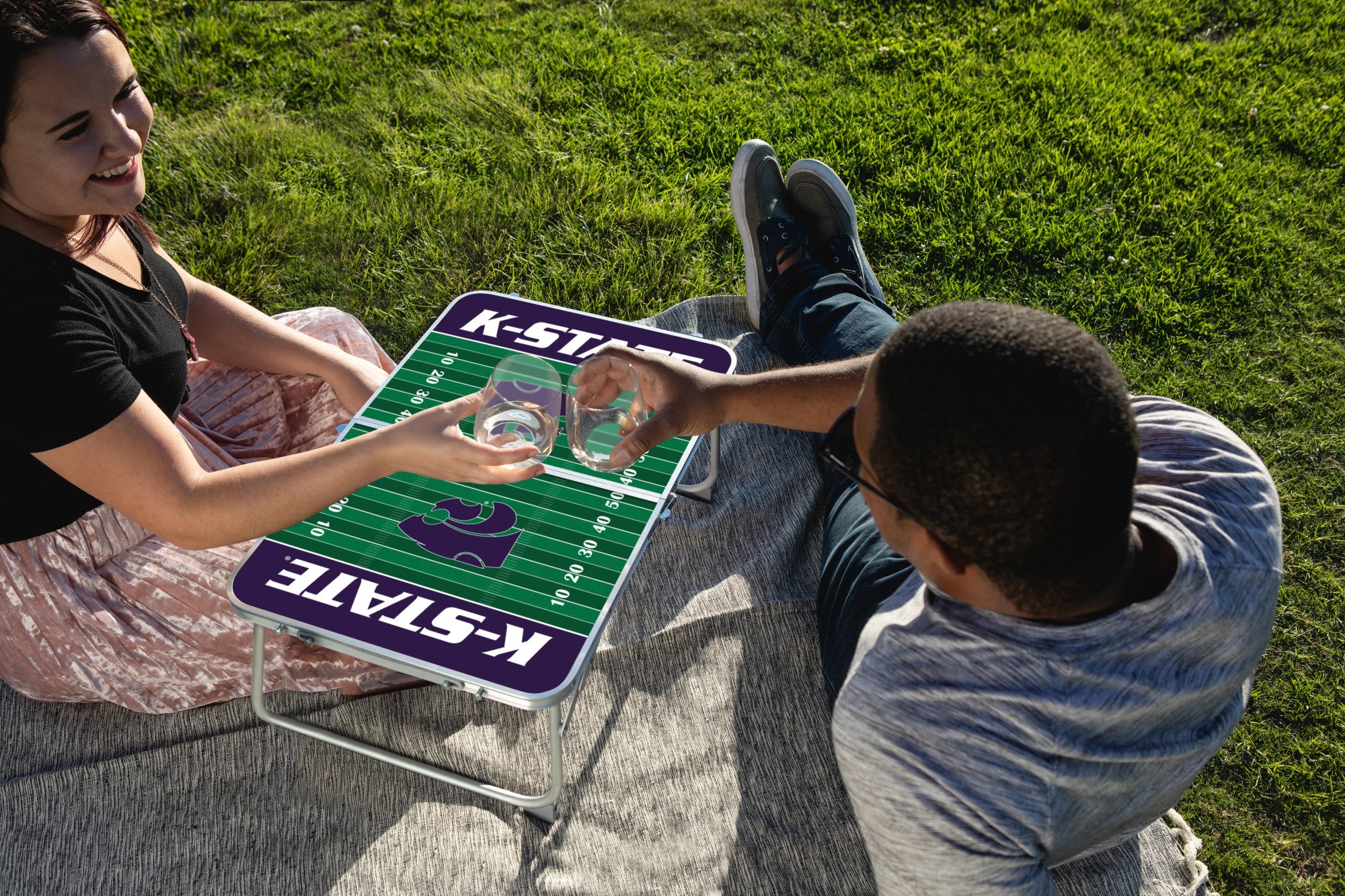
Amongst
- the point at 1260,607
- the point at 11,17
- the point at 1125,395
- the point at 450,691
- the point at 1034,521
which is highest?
the point at 11,17

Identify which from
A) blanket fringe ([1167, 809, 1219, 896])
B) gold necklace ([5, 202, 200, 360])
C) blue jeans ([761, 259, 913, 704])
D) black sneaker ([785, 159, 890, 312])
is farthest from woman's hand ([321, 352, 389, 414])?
blanket fringe ([1167, 809, 1219, 896])

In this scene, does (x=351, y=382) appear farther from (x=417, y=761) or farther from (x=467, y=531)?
(x=417, y=761)

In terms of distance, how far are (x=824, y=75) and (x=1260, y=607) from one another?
4.49 meters

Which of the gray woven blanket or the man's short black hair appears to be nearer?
the man's short black hair

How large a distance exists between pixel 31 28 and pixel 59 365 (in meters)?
0.77

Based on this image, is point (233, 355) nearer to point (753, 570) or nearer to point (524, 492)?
point (524, 492)

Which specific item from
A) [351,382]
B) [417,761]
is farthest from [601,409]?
[417,761]

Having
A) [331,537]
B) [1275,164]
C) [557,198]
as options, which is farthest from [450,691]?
[1275,164]

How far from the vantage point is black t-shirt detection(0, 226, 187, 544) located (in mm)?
2375

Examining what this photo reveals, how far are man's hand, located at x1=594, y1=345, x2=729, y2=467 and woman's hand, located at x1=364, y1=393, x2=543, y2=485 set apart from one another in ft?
1.42

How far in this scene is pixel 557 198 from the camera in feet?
17.1

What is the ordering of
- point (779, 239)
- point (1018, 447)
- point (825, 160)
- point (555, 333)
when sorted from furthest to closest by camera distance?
point (825, 160)
point (779, 239)
point (555, 333)
point (1018, 447)

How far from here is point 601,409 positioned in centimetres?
288

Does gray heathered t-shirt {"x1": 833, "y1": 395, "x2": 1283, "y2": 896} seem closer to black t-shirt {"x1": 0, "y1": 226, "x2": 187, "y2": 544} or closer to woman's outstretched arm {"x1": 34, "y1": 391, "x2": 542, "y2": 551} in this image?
woman's outstretched arm {"x1": 34, "y1": 391, "x2": 542, "y2": 551}
